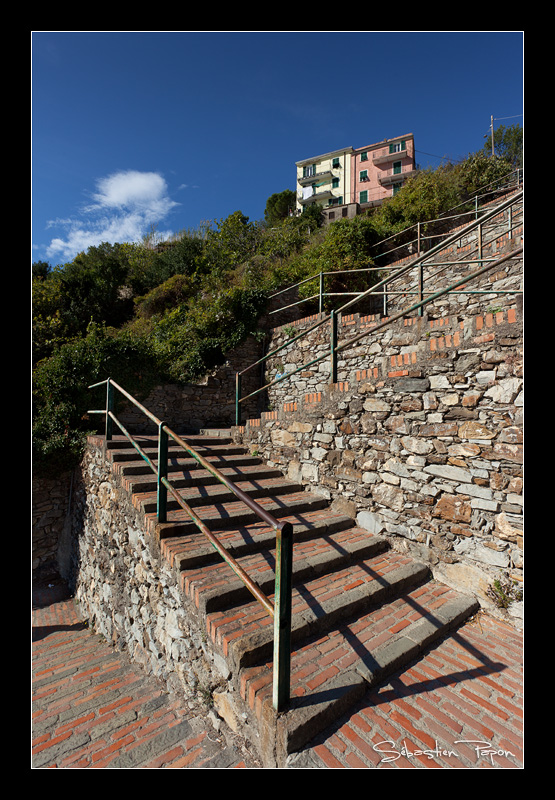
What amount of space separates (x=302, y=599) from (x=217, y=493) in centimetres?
173

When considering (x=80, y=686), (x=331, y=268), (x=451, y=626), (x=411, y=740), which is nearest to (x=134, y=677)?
(x=80, y=686)

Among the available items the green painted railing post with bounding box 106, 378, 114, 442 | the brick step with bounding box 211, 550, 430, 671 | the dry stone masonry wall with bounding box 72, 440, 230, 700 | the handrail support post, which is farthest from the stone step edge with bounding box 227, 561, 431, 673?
the green painted railing post with bounding box 106, 378, 114, 442

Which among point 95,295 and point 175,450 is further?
point 95,295

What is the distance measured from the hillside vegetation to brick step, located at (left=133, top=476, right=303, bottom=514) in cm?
373

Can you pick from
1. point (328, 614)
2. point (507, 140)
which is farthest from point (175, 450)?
point (507, 140)

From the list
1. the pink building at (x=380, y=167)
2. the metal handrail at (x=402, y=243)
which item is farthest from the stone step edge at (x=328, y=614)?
the pink building at (x=380, y=167)

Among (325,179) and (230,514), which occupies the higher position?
(325,179)

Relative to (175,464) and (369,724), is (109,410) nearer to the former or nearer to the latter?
(175,464)

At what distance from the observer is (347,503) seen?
4.30 m

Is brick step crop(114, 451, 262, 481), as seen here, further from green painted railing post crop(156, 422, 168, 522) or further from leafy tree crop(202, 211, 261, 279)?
leafy tree crop(202, 211, 261, 279)

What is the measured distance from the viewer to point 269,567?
3.11 meters

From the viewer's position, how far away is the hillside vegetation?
718 cm

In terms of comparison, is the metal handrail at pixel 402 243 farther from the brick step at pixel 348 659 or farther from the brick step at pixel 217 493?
the brick step at pixel 348 659

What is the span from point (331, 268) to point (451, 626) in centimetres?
940
